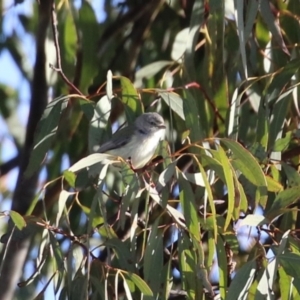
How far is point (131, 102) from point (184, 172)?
11.9 inches

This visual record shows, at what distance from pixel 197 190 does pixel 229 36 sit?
88cm

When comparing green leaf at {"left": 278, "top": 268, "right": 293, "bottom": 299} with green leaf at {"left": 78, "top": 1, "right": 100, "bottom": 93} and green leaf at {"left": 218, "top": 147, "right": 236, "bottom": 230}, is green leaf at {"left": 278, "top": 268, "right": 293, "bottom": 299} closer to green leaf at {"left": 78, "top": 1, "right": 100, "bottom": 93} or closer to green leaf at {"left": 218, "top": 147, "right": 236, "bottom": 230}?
green leaf at {"left": 218, "top": 147, "right": 236, "bottom": 230}

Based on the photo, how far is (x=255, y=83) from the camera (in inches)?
133

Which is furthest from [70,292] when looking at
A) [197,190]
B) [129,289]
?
[197,190]

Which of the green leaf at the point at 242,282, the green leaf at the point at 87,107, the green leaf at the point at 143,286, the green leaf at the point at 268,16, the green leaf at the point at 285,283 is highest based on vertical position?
the green leaf at the point at 268,16

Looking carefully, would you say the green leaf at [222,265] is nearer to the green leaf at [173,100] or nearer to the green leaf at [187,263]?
the green leaf at [187,263]

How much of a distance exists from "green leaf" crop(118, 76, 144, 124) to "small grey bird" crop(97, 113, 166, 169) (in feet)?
0.39

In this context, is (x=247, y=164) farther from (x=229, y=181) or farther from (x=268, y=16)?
(x=268, y=16)

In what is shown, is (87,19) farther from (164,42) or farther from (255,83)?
(164,42)

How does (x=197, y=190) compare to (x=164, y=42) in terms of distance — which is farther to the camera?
(x=164, y=42)

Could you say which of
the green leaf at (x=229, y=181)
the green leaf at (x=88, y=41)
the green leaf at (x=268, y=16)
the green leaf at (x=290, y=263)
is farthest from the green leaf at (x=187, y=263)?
the green leaf at (x=88, y=41)

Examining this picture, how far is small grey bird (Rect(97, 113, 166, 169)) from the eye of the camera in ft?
10.5

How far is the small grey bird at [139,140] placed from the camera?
320cm

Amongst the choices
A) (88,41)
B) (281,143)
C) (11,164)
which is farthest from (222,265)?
(11,164)
